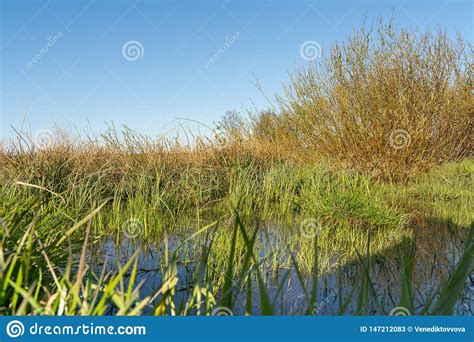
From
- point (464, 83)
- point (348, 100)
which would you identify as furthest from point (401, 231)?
point (464, 83)

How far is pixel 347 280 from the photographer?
2.48 metres

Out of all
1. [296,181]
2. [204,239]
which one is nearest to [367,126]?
[296,181]

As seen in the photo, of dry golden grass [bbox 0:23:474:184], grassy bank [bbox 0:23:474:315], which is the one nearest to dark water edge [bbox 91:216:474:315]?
grassy bank [bbox 0:23:474:315]

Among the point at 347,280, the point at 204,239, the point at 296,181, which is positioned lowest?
the point at 347,280

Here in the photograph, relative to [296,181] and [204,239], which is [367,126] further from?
[204,239]

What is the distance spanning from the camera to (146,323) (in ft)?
4.03

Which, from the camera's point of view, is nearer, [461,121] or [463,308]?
[463,308]

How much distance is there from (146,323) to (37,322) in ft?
1.13

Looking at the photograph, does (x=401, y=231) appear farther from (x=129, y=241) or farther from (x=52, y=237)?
(x=52, y=237)

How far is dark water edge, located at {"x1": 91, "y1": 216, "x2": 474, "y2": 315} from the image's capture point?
6.74ft

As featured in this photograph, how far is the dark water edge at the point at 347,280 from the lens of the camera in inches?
80.9

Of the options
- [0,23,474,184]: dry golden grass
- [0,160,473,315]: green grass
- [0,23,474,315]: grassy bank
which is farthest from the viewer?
[0,23,474,184]: dry golden grass

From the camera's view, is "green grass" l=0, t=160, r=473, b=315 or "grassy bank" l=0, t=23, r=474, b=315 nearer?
"green grass" l=0, t=160, r=473, b=315

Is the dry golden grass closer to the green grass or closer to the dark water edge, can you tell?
the green grass
